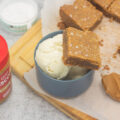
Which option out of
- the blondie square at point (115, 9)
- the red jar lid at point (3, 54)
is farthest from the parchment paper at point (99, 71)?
the red jar lid at point (3, 54)

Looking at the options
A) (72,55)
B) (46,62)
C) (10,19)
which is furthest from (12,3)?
(72,55)

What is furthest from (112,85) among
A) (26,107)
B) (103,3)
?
(103,3)

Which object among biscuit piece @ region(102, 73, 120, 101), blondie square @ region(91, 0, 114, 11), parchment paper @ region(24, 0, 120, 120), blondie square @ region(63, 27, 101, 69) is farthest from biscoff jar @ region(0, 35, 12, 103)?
blondie square @ region(91, 0, 114, 11)

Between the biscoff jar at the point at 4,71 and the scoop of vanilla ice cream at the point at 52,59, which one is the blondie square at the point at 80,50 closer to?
the scoop of vanilla ice cream at the point at 52,59

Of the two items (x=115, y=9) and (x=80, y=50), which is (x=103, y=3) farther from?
(x=80, y=50)

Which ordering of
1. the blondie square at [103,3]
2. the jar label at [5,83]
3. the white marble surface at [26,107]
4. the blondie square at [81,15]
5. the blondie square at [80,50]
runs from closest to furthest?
the blondie square at [80,50] < the jar label at [5,83] < the white marble surface at [26,107] < the blondie square at [81,15] < the blondie square at [103,3]

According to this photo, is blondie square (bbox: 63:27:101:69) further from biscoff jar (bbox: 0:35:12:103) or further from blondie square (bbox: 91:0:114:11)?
blondie square (bbox: 91:0:114:11)

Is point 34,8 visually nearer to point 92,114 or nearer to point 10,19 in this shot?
point 10,19

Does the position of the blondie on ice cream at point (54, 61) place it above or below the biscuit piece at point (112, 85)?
above
